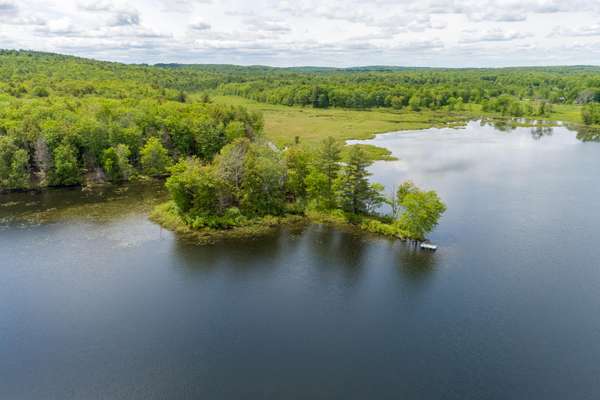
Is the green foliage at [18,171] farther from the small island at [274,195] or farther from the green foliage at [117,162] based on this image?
the small island at [274,195]

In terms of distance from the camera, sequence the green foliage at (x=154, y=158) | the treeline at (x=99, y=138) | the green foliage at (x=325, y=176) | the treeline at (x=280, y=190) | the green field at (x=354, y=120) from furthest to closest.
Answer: the green field at (x=354, y=120), the green foliage at (x=154, y=158), the treeline at (x=99, y=138), the green foliage at (x=325, y=176), the treeline at (x=280, y=190)

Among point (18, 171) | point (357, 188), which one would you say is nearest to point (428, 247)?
point (357, 188)

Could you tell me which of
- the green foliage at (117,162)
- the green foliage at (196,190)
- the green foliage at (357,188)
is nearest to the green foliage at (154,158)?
the green foliage at (117,162)

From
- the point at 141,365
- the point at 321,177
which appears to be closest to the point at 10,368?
the point at 141,365

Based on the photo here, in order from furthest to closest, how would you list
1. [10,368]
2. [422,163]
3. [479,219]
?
[422,163], [479,219], [10,368]

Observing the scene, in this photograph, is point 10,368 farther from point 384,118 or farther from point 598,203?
point 384,118

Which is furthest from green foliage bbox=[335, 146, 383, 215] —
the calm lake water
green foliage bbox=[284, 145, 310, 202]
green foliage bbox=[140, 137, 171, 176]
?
green foliage bbox=[140, 137, 171, 176]
